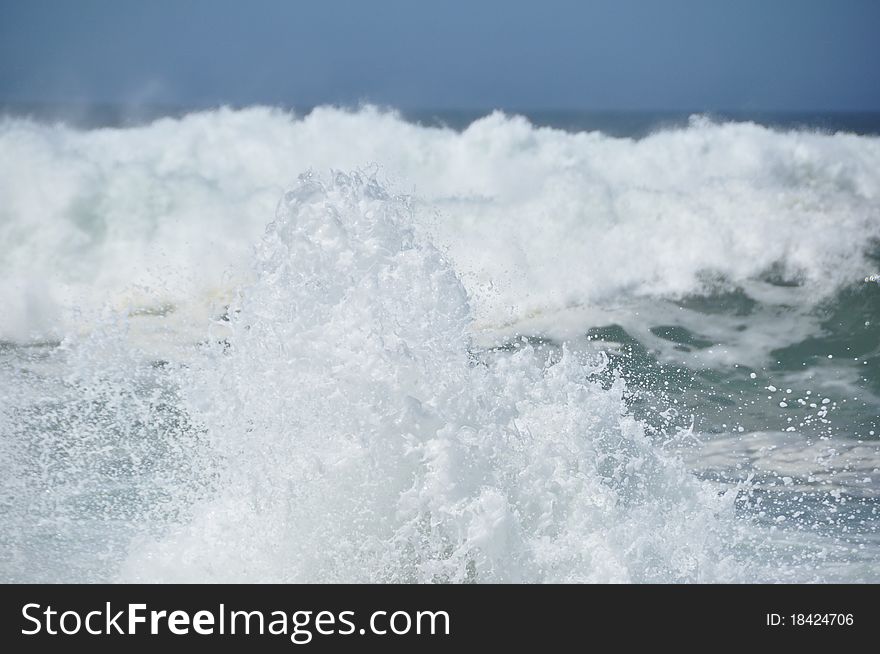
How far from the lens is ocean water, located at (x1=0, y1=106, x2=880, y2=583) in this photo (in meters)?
6.38

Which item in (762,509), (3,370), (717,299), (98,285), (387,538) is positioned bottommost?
(387,538)

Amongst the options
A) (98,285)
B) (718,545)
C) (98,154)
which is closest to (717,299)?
(718,545)

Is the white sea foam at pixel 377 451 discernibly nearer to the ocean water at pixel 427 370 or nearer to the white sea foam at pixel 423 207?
the ocean water at pixel 427 370

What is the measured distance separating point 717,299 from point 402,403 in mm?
9811

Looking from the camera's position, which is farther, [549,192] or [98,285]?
[549,192]

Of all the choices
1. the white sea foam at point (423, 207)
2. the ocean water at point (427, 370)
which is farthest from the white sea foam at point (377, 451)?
the white sea foam at point (423, 207)

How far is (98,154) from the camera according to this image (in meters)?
18.6

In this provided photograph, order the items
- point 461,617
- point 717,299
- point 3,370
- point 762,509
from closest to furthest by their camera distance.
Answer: point 461,617 < point 762,509 < point 3,370 < point 717,299

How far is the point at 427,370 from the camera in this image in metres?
6.53


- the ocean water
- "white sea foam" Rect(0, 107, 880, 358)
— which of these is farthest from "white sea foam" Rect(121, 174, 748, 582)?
"white sea foam" Rect(0, 107, 880, 358)

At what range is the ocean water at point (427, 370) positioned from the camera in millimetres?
6383

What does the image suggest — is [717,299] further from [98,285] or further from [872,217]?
[98,285]

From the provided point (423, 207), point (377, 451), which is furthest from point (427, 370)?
point (423, 207)

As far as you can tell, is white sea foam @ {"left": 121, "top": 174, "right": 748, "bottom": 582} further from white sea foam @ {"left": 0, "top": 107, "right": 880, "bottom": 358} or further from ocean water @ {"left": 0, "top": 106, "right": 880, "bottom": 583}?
white sea foam @ {"left": 0, "top": 107, "right": 880, "bottom": 358}
